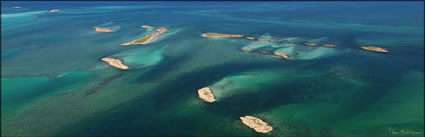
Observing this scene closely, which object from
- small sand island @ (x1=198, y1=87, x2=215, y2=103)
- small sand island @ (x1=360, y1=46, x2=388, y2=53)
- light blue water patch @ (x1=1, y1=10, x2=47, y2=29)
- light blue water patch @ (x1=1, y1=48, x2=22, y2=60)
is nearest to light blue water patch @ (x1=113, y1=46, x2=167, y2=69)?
small sand island @ (x1=198, y1=87, x2=215, y2=103)

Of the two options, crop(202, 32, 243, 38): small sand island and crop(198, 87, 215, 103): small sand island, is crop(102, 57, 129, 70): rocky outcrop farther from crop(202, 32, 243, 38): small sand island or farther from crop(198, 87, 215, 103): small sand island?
crop(202, 32, 243, 38): small sand island

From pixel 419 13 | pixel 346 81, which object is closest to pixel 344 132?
pixel 346 81

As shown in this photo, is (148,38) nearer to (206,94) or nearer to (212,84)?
(212,84)

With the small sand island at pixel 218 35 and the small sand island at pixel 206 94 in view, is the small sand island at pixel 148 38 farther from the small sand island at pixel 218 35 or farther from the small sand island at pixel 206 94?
the small sand island at pixel 206 94

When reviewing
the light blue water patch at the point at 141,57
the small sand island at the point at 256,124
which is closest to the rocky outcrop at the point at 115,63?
the light blue water patch at the point at 141,57

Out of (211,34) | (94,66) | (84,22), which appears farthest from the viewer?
(84,22)

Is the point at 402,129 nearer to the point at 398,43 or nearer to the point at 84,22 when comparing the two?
the point at 398,43
